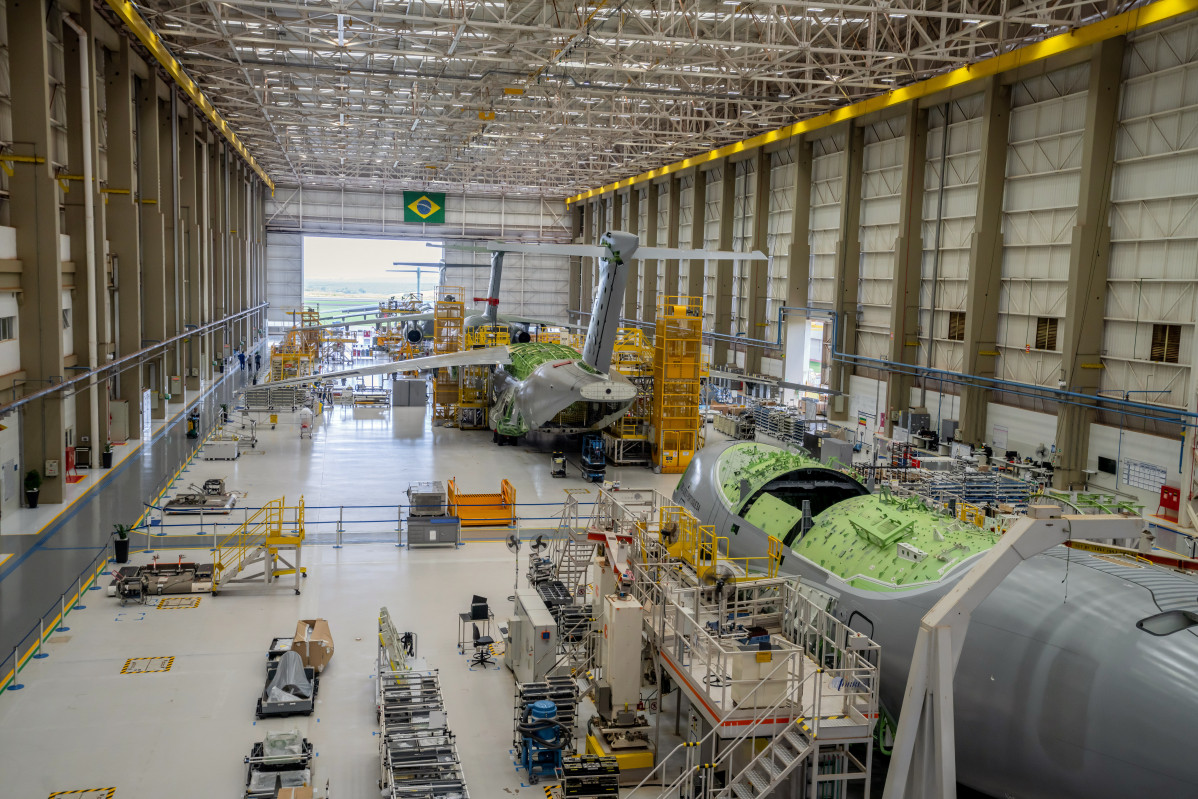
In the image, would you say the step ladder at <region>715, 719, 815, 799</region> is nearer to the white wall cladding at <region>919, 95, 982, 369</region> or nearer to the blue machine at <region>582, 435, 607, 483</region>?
the blue machine at <region>582, 435, 607, 483</region>

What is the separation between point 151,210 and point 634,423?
22.0 metres

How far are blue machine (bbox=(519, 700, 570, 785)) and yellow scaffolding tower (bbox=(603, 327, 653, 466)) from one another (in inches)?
869

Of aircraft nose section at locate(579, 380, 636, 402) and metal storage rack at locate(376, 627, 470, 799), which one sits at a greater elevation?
aircraft nose section at locate(579, 380, 636, 402)

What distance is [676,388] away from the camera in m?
34.1

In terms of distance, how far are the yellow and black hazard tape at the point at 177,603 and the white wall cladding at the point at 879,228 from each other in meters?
31.2

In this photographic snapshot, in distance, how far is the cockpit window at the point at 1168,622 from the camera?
1003 centimetres

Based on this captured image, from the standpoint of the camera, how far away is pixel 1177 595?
10.7 metres

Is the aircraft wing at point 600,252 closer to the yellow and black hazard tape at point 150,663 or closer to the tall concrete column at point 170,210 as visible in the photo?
the yellow and black hazard tape at point 150,663

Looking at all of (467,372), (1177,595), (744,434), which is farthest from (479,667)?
(467,372)

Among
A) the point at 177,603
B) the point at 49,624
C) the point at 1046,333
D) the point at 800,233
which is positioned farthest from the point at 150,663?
the point at 800,233

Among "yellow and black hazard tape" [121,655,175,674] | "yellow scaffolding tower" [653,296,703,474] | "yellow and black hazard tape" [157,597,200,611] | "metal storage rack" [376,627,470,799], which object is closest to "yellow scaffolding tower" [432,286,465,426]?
"yellow scaffolding tower" [653,296,703,474]

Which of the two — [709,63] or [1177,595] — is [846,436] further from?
[1177,595]

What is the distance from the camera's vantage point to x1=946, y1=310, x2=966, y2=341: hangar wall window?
3662 cm

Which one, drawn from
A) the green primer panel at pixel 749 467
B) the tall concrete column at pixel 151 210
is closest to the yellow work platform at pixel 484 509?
the green primer panel at pixel 749 467
